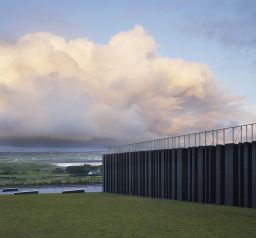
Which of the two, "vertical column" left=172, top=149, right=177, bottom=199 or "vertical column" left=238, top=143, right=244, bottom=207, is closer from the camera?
"vertical column" left=238, top=143, right=244, bottom=207

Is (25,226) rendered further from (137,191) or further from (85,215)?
(137,191)

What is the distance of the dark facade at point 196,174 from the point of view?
102ft

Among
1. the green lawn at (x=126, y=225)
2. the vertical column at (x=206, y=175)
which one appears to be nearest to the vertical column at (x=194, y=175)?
the vertical column at (x=206, y=175)

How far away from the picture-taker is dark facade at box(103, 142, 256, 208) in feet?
102

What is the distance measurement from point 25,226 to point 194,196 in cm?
2275

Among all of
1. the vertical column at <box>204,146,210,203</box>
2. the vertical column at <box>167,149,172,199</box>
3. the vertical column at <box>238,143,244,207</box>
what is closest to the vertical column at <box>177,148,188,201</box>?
the vertical column at <box>167,149,172,199</box>

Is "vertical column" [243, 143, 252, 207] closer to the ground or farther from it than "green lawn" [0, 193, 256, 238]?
farther from it

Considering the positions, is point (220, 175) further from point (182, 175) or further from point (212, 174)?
point (182, 175)

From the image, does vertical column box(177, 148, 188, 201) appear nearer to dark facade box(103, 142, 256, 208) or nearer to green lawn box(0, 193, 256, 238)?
dark facade box(103, 142, 256, 208)

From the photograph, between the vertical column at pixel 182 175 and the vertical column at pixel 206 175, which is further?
the vertical column at pixel 182 175

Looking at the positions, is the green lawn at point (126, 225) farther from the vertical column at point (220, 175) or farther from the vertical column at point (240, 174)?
the vertical column at point (220, 175)

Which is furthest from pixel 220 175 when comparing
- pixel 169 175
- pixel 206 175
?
pixel 169 175

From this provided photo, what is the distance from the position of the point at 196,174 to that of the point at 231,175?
6.92m

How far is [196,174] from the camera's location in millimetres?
39188
